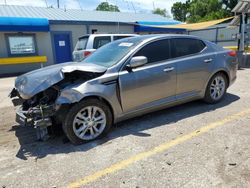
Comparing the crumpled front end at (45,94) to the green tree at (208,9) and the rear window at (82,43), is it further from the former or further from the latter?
the green tree at (208,9)

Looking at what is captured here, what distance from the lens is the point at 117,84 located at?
389 centimetres

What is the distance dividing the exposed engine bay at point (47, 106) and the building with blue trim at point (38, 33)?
11.3m

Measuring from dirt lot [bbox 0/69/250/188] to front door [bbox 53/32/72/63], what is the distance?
11798mm

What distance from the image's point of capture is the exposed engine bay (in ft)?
11.4

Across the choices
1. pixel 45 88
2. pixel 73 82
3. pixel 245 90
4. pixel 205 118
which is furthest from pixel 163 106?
pixel 245 90

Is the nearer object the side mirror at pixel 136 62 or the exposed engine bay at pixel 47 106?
the exposed engine bay at pixel 47 106

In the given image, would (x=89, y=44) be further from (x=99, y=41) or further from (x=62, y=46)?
(x=62, y=46)

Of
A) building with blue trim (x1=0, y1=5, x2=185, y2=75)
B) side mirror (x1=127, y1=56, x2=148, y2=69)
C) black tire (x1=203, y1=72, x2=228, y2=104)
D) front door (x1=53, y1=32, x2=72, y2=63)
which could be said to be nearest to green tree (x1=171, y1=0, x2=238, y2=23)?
building with blue trim (x1=0, y1=5, x2=185, y2=75)

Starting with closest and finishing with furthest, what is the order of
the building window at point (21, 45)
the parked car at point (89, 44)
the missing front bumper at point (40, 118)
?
1. the missing front bumper at point (40, 118)
2. the parked car at point (89, 44)
3. the building window at point (21, 45)

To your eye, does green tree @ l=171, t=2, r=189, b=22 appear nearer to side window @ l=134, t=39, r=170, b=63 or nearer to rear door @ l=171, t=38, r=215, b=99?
rear door @ l=171, t=38, r=215, b=99

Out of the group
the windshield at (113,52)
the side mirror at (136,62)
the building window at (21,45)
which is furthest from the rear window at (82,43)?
the building window at (21,45)

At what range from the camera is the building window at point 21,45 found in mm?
14219

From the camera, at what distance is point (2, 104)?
6.63 m

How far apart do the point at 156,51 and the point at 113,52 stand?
2.72 feet
